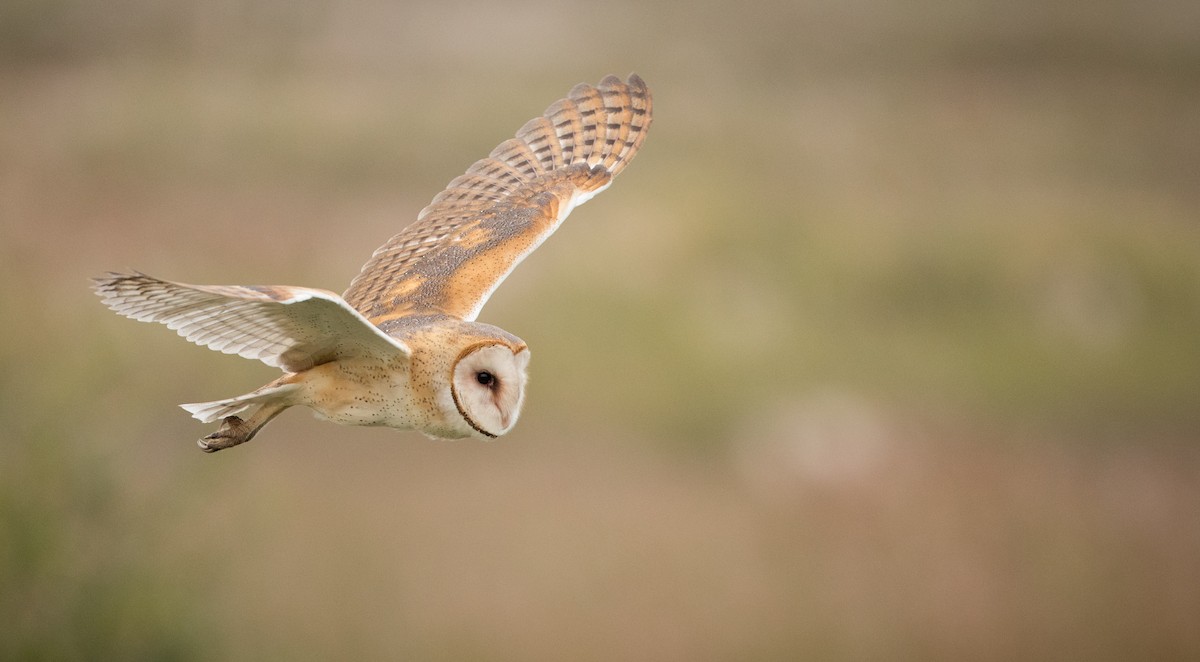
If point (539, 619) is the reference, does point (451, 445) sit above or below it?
above

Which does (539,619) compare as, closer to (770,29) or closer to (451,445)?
(451,445)

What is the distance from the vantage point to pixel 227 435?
5.64 metres

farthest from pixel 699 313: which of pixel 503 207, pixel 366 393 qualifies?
pixel 366 393

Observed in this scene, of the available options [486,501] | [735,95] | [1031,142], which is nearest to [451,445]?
[486,501]

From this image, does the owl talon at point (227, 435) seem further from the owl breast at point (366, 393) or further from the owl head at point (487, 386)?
the owl head at point (487, 386)

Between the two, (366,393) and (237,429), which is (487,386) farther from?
(237,429)

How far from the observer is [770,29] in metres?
38.1

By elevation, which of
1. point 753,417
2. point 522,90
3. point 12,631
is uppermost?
point 522,90

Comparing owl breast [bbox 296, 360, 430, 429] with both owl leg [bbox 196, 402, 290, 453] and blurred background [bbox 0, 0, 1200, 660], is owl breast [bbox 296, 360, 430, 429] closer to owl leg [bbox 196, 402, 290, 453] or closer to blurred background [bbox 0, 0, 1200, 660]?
owl leg [bbox 196, 402, 290, 453]

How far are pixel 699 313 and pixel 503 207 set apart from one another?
21.7 metres

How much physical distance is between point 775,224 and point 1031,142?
9.38m

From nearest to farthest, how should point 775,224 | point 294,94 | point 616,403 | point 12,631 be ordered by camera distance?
1. point 12,631
2. point 616,403
3. point 775,224
4. point 294,94

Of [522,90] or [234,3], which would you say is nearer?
[522,90]

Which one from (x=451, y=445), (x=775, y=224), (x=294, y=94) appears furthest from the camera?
(x=294, y=94)
